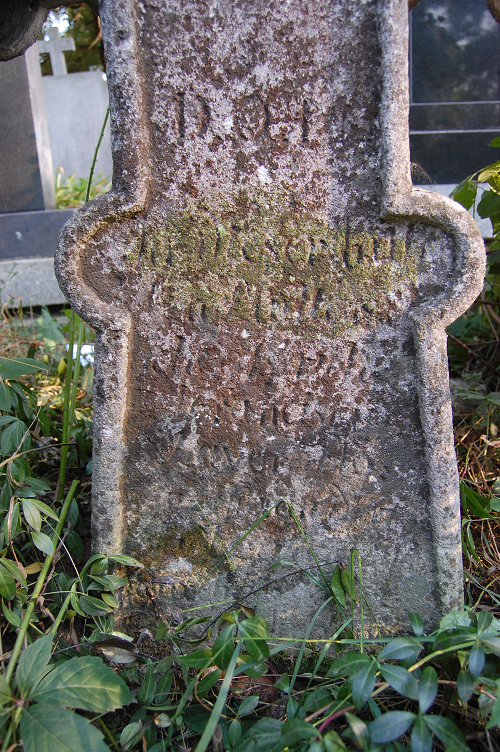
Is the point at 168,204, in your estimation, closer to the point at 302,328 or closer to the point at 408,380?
the point at 302,328

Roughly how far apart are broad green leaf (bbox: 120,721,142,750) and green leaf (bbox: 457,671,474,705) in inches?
24.7

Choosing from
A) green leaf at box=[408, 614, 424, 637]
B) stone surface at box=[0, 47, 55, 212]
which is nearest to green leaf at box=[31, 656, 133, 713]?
green leaf at box=[408, 614, 424, 637]

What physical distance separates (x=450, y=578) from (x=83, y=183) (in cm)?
548

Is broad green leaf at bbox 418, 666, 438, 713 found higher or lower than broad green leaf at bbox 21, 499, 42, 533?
lower

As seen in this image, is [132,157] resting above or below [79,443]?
above

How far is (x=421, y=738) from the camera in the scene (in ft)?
2.64

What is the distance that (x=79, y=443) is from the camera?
5.78 ft

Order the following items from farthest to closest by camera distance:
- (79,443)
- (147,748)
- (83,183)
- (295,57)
Answer: (83,183) → (79,443) → (295,57) → (147,748)

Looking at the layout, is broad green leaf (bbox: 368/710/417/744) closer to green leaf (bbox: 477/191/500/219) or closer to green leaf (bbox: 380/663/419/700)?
green leaf (bbox: 380/663/419/700)

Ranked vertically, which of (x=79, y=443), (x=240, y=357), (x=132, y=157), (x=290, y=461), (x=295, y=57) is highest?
(x=295, y=57)

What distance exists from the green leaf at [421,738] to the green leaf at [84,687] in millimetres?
534

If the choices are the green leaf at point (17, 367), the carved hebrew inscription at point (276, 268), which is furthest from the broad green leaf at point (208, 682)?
the green leaf at point (17, 367)

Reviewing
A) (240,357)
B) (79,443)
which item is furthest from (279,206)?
(79,443)

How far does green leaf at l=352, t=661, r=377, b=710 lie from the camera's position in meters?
0.87
